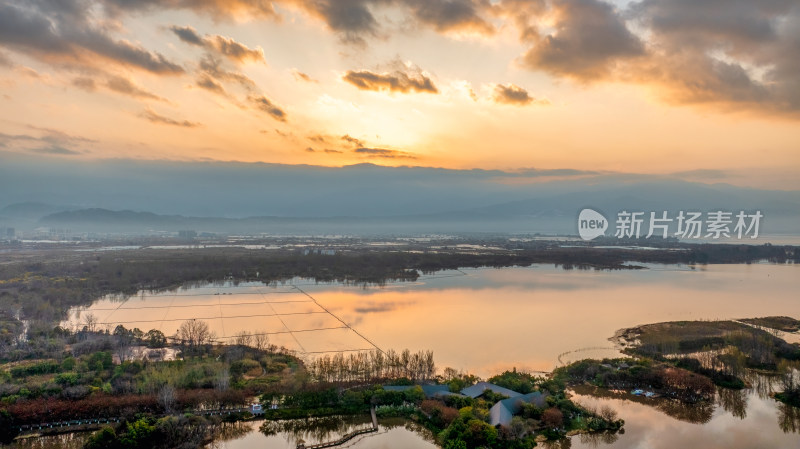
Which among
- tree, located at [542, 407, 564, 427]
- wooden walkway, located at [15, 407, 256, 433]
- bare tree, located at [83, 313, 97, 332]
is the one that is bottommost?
wooden walkway, located at [15, 407, 256, 433]

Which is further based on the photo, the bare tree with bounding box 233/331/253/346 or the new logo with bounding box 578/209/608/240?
the new logo with bounding box 578/209/608/240

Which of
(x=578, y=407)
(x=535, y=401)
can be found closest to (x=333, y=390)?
(x=535, y=401)

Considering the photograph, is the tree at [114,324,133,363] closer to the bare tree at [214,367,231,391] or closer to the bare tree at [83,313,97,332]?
the bare tree at [83,313,97,332]

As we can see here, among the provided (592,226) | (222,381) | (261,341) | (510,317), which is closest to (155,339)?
(261,341)

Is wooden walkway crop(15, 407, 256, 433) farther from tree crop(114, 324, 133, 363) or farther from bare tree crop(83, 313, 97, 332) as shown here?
bare tree crop(83, 313, 97, 332)

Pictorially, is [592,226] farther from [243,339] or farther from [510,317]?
[243,339]

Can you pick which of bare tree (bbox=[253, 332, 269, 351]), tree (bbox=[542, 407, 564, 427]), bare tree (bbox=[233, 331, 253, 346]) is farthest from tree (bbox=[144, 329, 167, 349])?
tree (bbox=[542, 407, 564, 427])

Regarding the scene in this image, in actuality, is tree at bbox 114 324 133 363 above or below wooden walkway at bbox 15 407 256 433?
above

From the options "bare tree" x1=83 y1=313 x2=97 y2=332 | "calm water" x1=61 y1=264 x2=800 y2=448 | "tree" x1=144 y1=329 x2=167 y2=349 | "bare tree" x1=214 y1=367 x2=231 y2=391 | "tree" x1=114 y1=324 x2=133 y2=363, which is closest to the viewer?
"calm water" x1=61 y1=264 x2=800 y2=448

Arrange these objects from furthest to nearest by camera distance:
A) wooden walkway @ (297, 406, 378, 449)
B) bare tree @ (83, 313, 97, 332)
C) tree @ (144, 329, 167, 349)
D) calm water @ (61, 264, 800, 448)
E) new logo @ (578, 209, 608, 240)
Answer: new logo @ (578, 209, 608, 240), bare tree @ (83, 313, 97, 332), tree @ (144, 329, 167, 349), calm water @ (61, 264, 800, 448), wooden walkway @ (297, 406, 378, 449)
